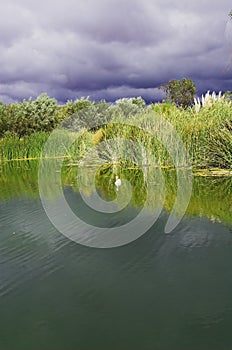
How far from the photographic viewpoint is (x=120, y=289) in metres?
2.96

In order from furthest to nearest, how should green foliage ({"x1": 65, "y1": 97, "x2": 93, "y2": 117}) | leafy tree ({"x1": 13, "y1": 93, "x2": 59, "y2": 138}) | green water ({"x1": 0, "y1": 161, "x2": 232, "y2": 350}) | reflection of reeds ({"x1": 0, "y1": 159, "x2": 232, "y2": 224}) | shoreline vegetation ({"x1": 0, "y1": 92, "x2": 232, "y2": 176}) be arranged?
green foliage ({"x1": 65, "y1": 97, "x2": 93, "y2": 117}) < leafy tree ({"x1": 13, "y1": 93, "x2": 59, "y2": 138}) < shoreline vegetation ({"x1": 0, "y1": 92, "x2": 232, "y2": 176}) < reflection of reeds ({"x1": 0, "y1": 159, "x2": 232, "y2": 224}) < green water ({"x1": 0, "y1": 161, "x2": 232, "y2": 350})

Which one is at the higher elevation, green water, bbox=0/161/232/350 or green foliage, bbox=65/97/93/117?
green foliage, bbox=65/97/93/117

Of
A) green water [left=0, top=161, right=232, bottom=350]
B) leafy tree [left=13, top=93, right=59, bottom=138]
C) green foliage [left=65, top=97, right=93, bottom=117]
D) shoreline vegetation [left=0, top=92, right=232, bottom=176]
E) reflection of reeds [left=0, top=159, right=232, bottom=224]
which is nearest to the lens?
green water [left=0, top=161, right=232, bottom=350]

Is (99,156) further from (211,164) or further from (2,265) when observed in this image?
(2,265)

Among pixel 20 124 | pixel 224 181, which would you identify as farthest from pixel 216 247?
pixel 20 124

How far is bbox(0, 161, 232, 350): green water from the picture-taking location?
2352 mm

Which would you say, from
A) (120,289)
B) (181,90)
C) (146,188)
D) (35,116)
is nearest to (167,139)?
(146,188)

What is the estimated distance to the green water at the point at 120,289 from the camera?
235 cm

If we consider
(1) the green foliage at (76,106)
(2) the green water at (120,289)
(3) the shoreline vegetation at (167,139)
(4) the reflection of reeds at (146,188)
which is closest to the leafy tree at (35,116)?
(1) the green foliage at (76,106)

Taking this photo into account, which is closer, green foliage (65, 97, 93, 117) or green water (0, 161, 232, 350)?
green water (0, 161, 232, 350)

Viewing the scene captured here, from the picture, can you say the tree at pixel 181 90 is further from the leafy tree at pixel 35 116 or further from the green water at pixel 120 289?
the green water at pixel 120 289

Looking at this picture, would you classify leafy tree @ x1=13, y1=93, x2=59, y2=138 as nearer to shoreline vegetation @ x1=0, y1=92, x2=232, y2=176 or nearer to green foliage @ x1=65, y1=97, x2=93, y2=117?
green foliage @ x1=65, y1=97, x2=93, y2=117

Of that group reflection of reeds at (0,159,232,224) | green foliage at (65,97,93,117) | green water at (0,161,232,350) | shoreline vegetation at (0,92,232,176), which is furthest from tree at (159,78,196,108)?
green water at (0,161,232,350)

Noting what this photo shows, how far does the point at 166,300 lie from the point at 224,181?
520 cm
